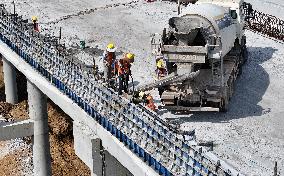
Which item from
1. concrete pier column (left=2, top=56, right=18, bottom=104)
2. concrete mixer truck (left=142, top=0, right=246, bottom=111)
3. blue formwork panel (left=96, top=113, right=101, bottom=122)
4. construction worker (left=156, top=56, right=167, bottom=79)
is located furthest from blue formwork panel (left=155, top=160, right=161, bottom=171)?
concrete pier column (left=2, top=56, right=18, bottom=104)

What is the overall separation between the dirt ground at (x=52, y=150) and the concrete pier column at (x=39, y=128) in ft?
7.45

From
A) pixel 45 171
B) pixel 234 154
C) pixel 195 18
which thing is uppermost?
pixel 195 18

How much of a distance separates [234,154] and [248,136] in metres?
1.20

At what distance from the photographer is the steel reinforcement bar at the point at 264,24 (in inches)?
910

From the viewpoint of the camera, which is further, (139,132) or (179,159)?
(139,132)

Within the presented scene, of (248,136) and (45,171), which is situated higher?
(248,136)

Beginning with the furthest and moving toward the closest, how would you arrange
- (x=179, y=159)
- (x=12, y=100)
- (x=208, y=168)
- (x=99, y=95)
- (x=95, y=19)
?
(x=12, y=100), (x=95, y=19), (x=99, y=95), (x=179, y=159), (x=208, y=168)

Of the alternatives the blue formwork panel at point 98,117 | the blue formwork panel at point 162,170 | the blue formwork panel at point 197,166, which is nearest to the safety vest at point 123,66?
the blue formwork panel at point 98,117

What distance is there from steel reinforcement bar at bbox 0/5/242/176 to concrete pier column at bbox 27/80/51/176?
1.63 meters

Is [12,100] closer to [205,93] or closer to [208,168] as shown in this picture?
[205,93]

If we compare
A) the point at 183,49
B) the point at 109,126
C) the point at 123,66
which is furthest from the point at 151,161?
the point at 183,49

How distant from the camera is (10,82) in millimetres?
26906

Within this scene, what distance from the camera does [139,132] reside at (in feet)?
42.8

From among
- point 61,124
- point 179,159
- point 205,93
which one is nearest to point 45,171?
point 61,124
